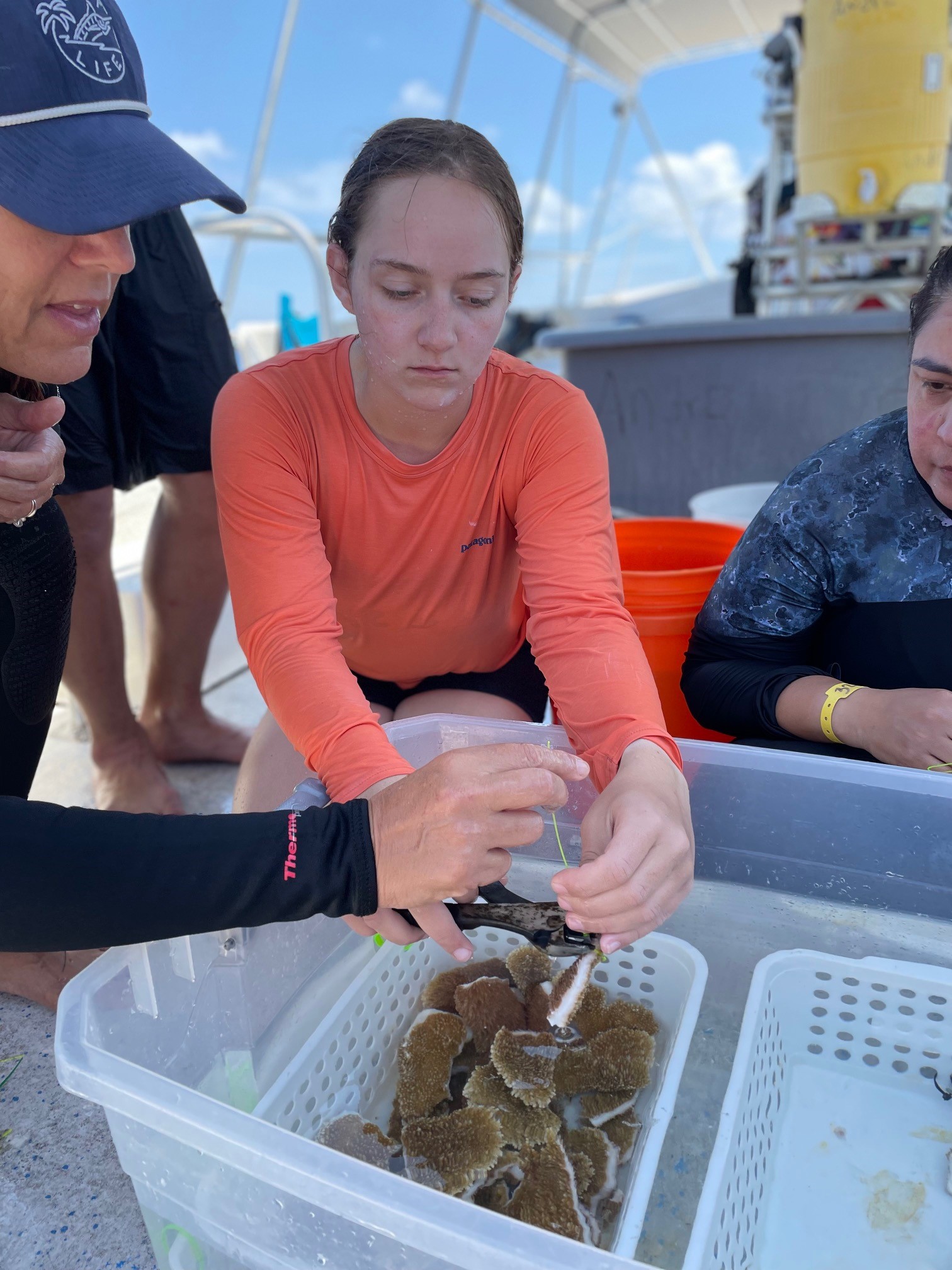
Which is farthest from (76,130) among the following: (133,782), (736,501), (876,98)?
(876,98)

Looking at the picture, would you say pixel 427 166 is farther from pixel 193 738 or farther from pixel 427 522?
pixel 193 738

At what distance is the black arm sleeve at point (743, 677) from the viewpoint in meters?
1.24

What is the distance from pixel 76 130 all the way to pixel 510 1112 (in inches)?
39.1

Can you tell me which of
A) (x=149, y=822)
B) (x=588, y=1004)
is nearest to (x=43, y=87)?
(x=149, y=822)

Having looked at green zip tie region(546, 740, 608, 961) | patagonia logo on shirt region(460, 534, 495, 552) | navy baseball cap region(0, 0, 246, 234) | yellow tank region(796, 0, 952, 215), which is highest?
yellow tank region(796, 0, 952, 215)

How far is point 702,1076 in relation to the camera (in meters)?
1.05

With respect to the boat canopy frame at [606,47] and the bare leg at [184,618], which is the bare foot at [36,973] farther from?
the boat canopy frame at [606,47]

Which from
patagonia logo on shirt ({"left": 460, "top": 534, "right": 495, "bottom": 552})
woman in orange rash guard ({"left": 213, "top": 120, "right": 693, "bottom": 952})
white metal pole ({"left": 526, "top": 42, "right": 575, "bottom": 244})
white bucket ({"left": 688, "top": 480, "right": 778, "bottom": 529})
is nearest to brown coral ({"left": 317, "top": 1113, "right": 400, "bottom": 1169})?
woman in orange rash guard ({"left": 213, "top": 120, "right": 693, "bottom": 952})

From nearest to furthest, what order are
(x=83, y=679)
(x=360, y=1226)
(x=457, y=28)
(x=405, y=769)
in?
(x=360, y=1226) < (x=405, y=769) < (x=83, y=679) < (x=457, y=28)

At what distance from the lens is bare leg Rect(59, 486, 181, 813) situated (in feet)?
4.93

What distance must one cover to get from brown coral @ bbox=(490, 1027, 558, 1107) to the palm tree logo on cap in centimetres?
100

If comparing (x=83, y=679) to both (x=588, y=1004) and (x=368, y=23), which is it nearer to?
(x=588, y=1004)

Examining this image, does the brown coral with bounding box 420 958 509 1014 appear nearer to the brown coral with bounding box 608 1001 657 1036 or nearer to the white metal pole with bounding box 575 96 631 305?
the brown coral with bounding box 608 1001 657 1036

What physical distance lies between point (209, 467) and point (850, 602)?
3.62 feet
